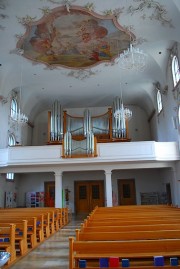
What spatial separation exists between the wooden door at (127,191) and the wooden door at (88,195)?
4.56 feet

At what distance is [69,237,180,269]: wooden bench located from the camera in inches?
136

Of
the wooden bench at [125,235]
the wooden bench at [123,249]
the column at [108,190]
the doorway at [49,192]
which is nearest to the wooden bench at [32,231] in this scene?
the wooden bench at [125,235]

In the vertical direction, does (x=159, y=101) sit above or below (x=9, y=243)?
above

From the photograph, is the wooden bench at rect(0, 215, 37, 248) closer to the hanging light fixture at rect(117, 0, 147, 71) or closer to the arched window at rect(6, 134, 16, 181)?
the hanging light fixture at rect(117, 0, 147, 71)

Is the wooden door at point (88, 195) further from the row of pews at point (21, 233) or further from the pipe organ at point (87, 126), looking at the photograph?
the row of pews at point (21, 233)

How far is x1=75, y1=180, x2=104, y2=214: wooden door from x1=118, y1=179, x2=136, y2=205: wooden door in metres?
1.39

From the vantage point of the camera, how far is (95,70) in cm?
1561

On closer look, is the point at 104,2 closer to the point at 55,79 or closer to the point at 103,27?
the point at 103,27

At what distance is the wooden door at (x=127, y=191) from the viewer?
19.4m

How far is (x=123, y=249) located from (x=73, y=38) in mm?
11120

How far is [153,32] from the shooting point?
39.0 feet

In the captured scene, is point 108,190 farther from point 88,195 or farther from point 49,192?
point 49,192

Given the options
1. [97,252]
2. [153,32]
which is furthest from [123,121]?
[97,252]

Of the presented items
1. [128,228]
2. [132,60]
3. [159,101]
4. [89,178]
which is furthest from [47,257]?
[159,101]
